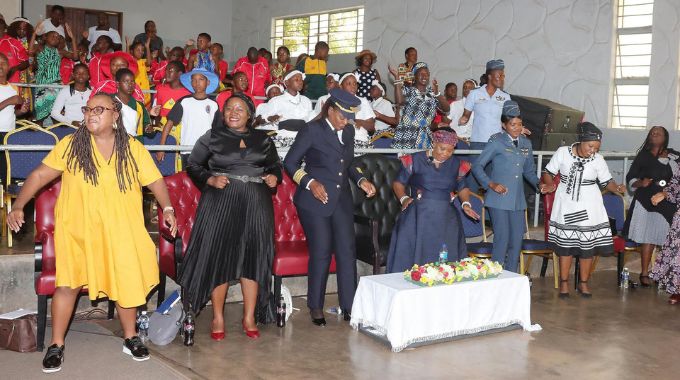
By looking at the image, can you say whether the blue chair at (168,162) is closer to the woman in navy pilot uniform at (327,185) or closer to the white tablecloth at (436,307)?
the woman in navy pilot uniform at (327,185)

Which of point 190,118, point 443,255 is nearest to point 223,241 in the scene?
point 443,255

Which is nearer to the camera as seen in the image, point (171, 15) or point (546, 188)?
point (546, 188)

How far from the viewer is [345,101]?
6281mm

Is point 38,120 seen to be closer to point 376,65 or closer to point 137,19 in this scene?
point 376,65

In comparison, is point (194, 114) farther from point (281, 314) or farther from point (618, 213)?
point (618, 213)

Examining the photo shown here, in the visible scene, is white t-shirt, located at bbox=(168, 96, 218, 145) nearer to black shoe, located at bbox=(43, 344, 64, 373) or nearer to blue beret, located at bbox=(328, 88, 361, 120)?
blue beret, located at bbox=(328, 88, 361, 120)

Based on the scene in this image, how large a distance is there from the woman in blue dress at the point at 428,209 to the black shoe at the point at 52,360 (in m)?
2.79

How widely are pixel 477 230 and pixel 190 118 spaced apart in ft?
10.5

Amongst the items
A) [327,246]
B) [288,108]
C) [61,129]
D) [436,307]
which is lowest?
[436,307]

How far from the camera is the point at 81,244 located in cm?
525

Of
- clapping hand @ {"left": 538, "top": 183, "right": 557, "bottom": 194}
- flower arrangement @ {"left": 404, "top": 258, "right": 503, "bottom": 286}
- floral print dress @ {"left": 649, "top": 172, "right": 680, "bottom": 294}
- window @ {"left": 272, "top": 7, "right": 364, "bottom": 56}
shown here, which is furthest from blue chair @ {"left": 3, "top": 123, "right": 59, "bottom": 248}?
window @ {"left": 272, "top": 7, "right": 364, "bottom": 56}

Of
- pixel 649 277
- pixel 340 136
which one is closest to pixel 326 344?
pixel 340 136

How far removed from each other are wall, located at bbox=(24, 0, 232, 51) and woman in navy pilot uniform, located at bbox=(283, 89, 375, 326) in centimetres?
1311

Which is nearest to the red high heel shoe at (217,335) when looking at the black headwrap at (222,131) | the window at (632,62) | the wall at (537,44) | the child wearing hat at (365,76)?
the black headwrap at (222,131)
